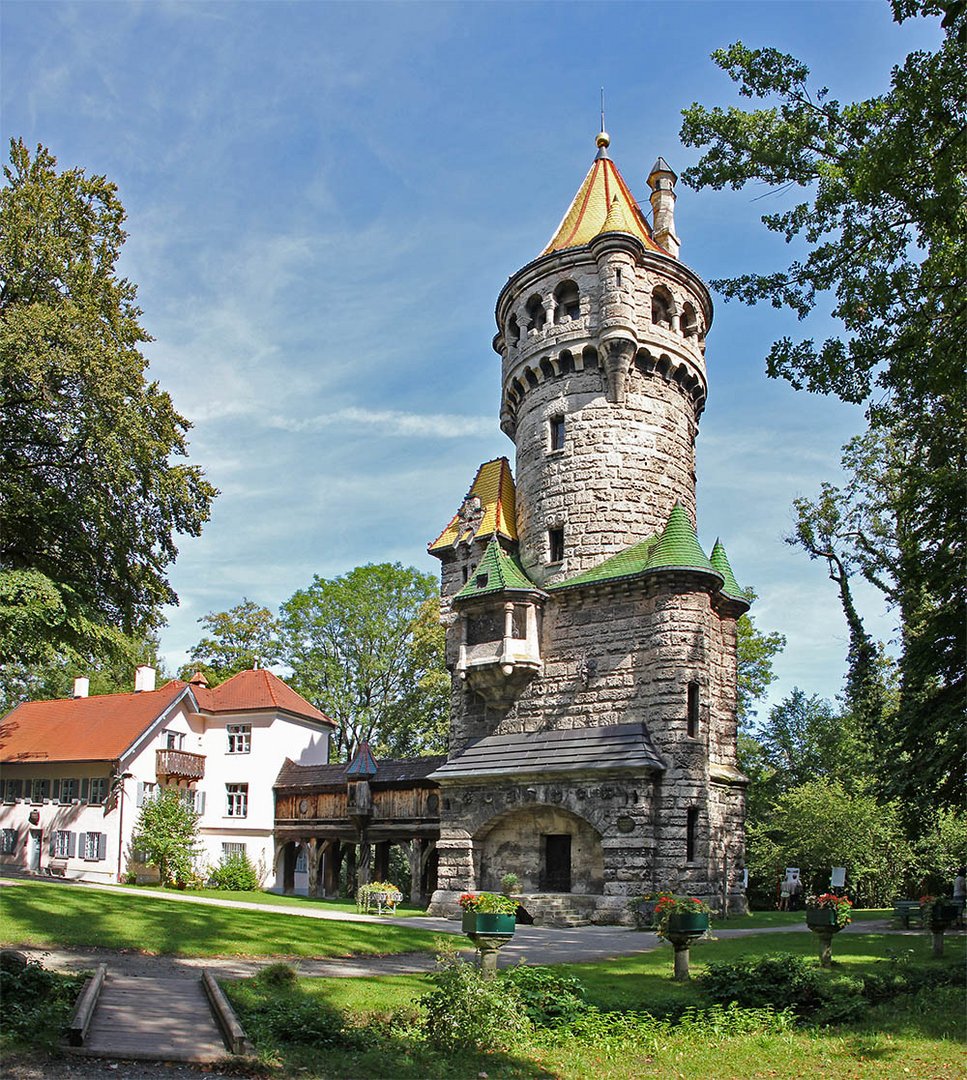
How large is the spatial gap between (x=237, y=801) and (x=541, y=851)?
1760 centimetres

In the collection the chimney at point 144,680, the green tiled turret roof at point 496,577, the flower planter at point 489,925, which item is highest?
the green tiled turret roof at point 496,577

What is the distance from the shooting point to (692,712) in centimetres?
2530

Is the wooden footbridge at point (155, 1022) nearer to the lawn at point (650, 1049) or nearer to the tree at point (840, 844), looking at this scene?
the lawn at point (650, 1049)

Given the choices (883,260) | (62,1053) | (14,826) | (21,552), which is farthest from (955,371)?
(14,826)

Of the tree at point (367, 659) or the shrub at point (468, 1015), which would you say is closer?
the shrub at point (468, 1015)

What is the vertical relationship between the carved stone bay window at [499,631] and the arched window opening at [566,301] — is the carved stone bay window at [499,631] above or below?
below

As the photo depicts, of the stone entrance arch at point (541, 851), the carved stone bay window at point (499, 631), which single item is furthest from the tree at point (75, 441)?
the stone entrance arch at point (541, 851)

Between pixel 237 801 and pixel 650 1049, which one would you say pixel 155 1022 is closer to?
pixel 650 1049

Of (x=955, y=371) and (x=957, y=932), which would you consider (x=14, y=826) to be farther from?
(x=955, y=371)

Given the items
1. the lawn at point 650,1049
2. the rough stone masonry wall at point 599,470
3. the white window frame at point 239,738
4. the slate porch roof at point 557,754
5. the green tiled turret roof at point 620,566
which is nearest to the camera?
the lawn at point 650,1049

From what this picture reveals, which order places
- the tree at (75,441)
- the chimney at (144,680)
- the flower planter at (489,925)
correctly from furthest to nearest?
the chimney at (144,680) < the tree at (75,441) < the flower planter at (489,925)

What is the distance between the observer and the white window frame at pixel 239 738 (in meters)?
40.0

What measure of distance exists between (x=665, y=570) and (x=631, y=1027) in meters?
16.2

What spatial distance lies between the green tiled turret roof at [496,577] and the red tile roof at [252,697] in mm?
14273
